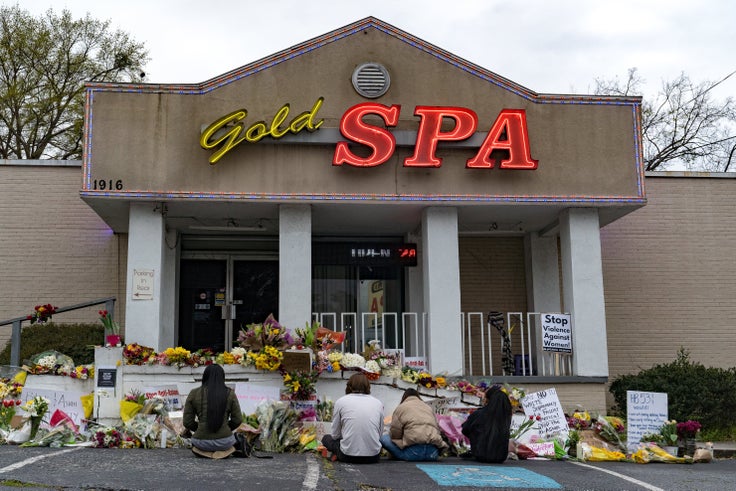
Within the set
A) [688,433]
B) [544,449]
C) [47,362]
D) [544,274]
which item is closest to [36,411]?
[47,362]

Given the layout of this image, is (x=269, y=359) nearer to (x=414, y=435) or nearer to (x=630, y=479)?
(x=414, y=435)

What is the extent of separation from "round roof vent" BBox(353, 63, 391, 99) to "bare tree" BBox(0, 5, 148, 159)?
52.9 ft

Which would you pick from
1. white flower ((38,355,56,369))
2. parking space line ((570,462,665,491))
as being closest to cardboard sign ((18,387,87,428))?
white flower ((38,355,56,369))

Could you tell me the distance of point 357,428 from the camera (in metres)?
9.15

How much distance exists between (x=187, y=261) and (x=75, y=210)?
92.5 inches

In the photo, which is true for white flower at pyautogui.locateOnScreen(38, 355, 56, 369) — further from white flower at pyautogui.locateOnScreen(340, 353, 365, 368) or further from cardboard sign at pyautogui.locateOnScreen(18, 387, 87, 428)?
white flower at pyautogui.locateOnScreen(340, 353, 365, 368)

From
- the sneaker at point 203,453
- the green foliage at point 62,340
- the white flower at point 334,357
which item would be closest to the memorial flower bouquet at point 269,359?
the white flower at point 334,357

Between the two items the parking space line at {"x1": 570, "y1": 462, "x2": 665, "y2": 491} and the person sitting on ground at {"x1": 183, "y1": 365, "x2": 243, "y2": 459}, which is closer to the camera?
the parking space line at {"x1": 570, "y1": 462, "x2": 665, "y2": 491}

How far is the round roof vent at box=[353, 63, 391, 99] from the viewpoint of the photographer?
13.0m

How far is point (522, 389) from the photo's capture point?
12.3 meters

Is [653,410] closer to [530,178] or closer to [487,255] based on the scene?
[530,178]

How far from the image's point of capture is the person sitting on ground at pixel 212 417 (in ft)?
28.9

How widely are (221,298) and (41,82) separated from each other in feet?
55.0

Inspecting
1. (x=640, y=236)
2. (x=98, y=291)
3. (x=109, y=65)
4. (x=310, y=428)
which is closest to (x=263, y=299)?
(x=98, y=291)
